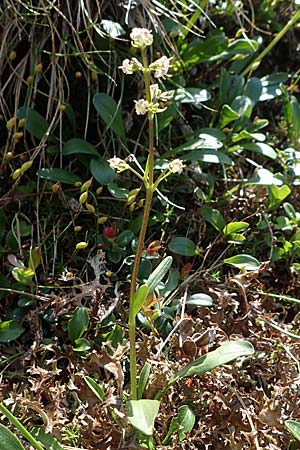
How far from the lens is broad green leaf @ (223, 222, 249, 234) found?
1.74 metres

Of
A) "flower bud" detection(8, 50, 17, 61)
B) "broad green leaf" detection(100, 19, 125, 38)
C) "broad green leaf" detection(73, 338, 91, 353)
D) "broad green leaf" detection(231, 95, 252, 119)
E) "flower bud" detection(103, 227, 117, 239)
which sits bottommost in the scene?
"broad green leaf" detection(73, 338, 91, 353)

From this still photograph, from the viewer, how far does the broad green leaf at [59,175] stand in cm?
173

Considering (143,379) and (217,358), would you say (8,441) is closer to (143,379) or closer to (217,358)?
(143,379)

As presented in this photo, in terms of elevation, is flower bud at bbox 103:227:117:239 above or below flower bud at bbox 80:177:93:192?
below

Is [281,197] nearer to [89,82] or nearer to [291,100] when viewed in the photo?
[291,100]

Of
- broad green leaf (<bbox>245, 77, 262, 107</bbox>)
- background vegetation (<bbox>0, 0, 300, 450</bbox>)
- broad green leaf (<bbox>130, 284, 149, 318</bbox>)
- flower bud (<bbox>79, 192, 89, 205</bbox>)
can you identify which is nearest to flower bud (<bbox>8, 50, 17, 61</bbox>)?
background vegetation (<bbox>0, 0, 300, 450</bbox>)

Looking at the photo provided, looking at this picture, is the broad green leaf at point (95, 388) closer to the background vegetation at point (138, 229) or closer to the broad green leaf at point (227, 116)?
the background vegetation at point (138, 229)

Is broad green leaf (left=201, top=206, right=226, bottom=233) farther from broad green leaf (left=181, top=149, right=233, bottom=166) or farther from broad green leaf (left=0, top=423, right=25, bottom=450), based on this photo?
broad green leaf (left=0, top=423, right=25, bottom=450)

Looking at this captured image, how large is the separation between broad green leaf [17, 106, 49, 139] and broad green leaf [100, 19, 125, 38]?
0.26 metres

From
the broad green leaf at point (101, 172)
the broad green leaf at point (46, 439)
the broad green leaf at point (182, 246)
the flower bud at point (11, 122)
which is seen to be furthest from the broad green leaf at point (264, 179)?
the broad green leaf at point (46, 439)

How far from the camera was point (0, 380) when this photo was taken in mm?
1469

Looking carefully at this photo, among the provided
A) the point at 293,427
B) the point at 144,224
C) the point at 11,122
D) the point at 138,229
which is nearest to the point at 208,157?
the point at 138,229

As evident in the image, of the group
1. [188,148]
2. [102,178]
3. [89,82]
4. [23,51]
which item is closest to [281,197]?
[188,148]

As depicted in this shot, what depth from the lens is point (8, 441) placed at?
47.4 inches
